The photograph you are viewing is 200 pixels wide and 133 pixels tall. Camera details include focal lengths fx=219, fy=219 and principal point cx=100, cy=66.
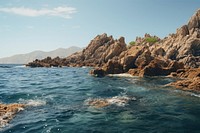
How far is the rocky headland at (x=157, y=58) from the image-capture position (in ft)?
174

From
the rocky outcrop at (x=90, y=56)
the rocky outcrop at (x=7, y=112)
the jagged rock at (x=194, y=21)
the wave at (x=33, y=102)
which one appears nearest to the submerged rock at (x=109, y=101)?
the wave at (x=33, y=102)

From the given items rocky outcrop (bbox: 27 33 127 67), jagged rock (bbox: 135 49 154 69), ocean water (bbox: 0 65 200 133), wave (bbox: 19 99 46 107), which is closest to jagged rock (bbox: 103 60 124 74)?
jagged rock (bbox: 135 49 154 69)

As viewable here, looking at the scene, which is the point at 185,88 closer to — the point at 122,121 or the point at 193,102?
the point at 193,102

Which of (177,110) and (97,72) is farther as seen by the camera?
(97,72)

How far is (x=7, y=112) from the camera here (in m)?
21.0

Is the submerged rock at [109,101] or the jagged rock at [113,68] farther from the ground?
the jagged rock at [113,68]

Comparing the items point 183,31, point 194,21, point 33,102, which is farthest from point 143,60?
point 194,21

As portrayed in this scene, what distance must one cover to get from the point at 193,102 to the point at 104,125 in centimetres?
1330

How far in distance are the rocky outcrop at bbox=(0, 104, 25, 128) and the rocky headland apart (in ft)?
83.7

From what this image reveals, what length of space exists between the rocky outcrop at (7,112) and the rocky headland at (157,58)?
2550 centimetres

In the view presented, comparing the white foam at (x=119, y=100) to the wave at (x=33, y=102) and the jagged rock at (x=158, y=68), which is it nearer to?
the wave at (x=33, y=102)

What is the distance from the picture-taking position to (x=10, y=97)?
96.8ft

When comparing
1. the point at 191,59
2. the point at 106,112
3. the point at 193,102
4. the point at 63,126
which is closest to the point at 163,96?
the point at 193,102

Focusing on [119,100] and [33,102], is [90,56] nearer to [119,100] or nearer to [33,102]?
[119,100]
